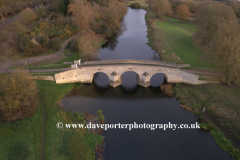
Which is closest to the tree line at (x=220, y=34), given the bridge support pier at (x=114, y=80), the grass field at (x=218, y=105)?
the grass field at (x=218, y=105)

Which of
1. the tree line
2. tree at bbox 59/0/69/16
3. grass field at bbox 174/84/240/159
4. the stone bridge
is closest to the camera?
grass field at bbox 174/84/240/159

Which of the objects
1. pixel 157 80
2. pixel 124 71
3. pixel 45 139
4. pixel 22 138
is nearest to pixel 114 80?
pixel 124 71

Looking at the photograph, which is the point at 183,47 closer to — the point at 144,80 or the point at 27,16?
the point at 144,80

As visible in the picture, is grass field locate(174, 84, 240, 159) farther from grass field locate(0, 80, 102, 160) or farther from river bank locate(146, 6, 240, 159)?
grass field locate(0, 80, 102, 160)

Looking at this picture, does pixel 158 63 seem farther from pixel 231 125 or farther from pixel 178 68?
pixel 231 125

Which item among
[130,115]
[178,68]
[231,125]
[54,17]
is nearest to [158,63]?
[178,68]

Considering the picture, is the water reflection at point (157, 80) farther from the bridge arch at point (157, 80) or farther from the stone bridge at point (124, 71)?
the stone bridge at point (124, 71)

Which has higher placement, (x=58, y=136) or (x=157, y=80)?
(x=157, y=80)

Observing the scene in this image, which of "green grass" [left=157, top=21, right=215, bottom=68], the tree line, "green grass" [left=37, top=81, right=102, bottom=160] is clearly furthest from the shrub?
"green grass" [left=37, top=81, right=102, bottom=160]
